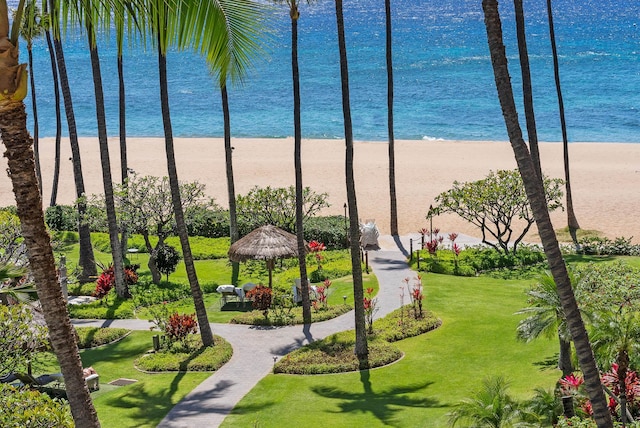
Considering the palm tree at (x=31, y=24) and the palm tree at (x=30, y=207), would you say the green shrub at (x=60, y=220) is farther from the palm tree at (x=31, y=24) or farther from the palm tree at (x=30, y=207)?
the palm tree at (x=30, y=207)

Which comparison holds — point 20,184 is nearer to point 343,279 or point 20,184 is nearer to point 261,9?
point 261,9

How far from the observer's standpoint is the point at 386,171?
5547 cm

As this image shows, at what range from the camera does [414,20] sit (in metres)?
182

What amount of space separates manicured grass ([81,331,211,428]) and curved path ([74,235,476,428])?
35cm

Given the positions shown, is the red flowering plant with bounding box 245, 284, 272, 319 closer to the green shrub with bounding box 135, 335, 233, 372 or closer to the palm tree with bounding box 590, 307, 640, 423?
the green shrub with bounding box 135, 335, 233, 372

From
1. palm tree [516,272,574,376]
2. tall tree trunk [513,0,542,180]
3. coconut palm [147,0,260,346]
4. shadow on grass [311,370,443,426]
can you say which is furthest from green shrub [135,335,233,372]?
tall tree trunk [513,0,542,180]

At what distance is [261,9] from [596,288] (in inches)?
289

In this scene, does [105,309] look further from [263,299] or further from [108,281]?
[263,299]

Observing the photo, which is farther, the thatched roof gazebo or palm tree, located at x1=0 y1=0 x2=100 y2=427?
the thatched roof gazebo

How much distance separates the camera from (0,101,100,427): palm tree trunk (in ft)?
31.4

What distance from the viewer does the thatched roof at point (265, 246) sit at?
88.7ft

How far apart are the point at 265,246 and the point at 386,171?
2905cm

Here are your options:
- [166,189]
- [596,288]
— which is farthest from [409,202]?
[596,288]

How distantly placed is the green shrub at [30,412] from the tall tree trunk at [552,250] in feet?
23.3
